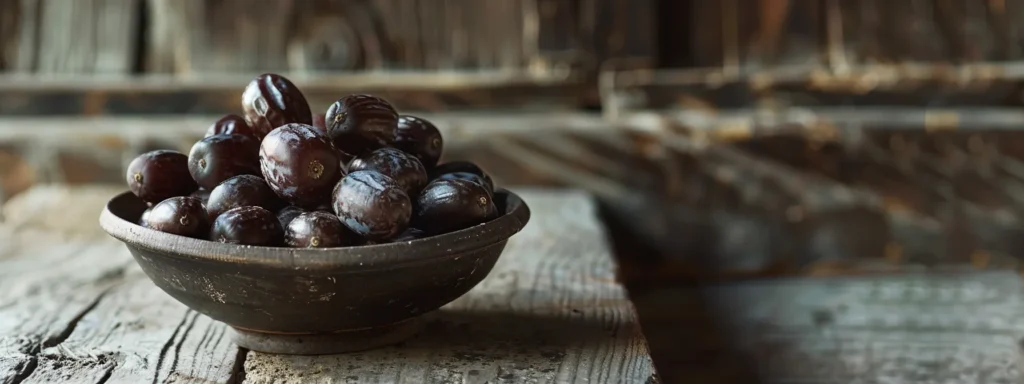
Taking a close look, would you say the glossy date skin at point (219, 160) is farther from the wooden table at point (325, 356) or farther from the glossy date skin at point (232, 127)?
the wooden table at point (325, 356)

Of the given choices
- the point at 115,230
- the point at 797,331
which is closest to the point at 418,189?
the point at 115,230

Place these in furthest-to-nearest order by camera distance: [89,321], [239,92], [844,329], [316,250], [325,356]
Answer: [239,92] → [844,329] → [89,321] → [325,356] → [316,250]

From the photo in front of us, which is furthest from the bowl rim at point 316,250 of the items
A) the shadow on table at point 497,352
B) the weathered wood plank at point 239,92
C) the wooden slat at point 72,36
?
the wooden slat at point 72,36

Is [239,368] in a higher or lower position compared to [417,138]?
lower

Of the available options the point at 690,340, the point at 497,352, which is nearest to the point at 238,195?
the point at 497,352

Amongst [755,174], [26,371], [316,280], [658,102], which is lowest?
[26,371]

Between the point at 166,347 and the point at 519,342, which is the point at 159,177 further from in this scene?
the point at 519,342

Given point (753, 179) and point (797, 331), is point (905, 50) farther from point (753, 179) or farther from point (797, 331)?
point (797, 331)
